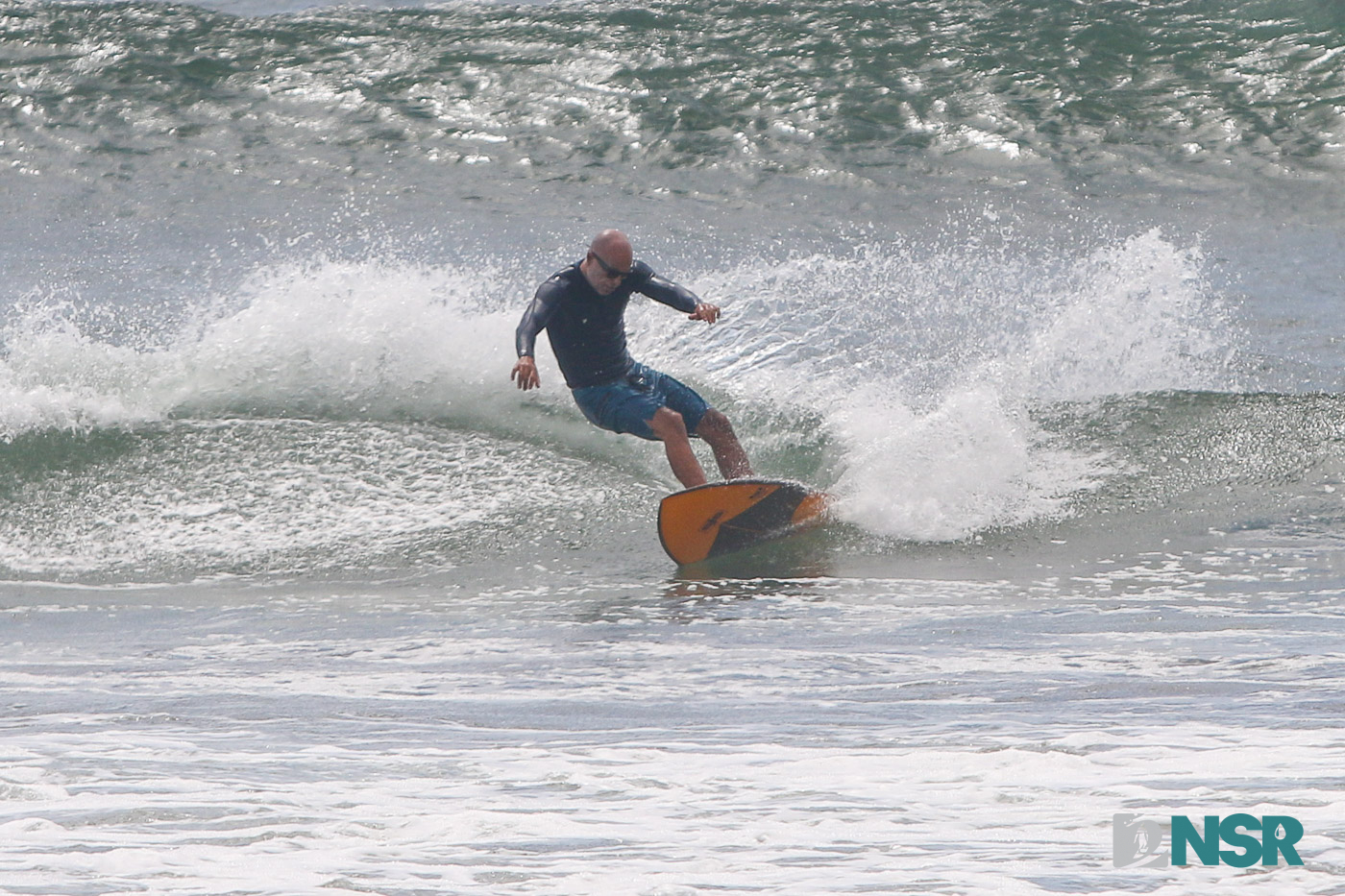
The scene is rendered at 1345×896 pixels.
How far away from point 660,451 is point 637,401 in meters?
1.62

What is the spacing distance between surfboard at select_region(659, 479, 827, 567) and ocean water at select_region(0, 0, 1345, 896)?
233mm

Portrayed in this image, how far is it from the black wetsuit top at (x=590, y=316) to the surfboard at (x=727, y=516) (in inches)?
35.9

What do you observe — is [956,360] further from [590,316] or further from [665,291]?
[590,316]

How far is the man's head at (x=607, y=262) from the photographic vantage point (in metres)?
7.64

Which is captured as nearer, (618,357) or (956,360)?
(618,357)

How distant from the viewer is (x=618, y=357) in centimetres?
805

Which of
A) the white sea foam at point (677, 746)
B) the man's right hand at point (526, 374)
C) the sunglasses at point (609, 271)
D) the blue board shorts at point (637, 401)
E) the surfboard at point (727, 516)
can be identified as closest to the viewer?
the white sea foam at point (677, 746)

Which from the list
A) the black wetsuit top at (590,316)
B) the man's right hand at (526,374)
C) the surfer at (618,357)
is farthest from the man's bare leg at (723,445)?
the man's right hand at (526,374)

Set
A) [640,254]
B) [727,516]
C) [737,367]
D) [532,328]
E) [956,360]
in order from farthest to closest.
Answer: [640,254], [956,360], [737,367], [727,516], [532,328]

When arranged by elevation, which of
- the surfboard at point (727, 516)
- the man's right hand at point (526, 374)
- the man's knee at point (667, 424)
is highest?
the man's right hand at point (526, 374)

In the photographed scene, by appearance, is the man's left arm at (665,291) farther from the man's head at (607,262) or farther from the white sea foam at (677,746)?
the white sea foam at (677,746)

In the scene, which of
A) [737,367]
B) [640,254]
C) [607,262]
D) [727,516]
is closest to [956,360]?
[737,367]

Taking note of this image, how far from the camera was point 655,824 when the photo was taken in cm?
393

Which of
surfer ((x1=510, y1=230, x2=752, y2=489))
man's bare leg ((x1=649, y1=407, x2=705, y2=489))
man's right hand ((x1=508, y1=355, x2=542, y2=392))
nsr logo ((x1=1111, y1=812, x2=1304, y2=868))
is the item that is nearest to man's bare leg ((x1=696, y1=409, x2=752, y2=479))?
surfer ((x1=510, y1=230, x2=752, y2=489))
